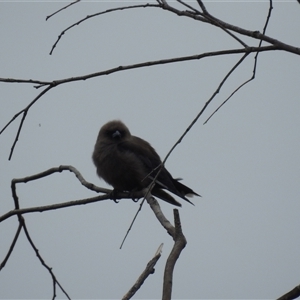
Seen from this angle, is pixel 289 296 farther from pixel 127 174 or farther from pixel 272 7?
pixel 127 174

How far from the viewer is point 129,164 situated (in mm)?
6129

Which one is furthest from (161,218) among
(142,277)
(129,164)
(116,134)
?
(116,134)

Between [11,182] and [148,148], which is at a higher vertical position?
[148,148]

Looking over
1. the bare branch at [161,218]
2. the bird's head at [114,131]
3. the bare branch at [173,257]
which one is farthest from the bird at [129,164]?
the bare branch at [173,257]

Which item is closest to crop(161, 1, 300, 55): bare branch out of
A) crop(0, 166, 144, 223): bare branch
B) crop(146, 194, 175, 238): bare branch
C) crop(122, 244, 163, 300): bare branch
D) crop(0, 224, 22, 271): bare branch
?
crop(146, 194, 175, 238): bare branch

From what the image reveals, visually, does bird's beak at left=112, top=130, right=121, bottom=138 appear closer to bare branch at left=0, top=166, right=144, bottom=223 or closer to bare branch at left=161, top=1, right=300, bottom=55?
bare branch at left=0, top=166, right=144, bottom=223

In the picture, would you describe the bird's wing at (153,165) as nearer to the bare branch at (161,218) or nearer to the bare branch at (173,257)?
the bare branch at (161,218)

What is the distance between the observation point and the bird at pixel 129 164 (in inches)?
236

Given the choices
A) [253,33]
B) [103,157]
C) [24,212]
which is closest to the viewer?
[253,33]

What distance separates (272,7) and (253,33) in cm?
21

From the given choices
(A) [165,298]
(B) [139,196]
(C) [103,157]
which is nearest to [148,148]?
(C) [103,157]

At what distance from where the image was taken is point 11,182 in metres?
4.36

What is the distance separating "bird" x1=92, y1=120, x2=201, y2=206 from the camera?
5988 mm

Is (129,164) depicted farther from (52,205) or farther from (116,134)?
(52,205)
